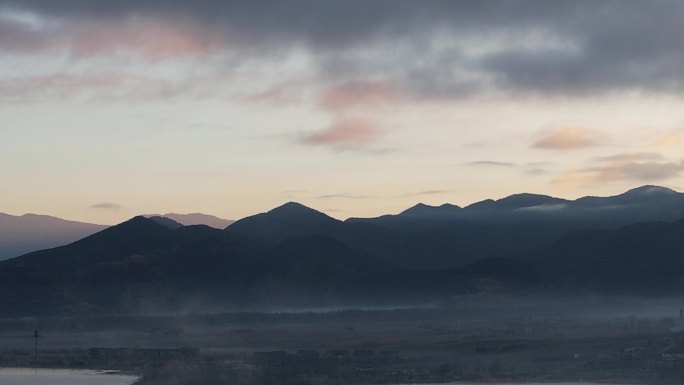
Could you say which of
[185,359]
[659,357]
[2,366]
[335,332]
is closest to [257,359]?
[185,359]

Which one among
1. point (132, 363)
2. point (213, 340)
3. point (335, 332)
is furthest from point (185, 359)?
point (335, 332)

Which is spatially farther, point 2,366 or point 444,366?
point 2,366

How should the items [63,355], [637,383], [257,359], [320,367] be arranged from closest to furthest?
[637,383]
[320,367]
[257,359]
[63,355]

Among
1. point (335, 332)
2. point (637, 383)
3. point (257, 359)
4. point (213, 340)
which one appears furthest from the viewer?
point (335, 332)

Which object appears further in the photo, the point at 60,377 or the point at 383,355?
the point at 383,355

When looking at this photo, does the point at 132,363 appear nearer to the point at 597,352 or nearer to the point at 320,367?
the point at 320,367

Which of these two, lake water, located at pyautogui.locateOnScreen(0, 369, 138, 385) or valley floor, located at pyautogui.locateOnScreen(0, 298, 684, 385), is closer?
valley floor, located at pyautogui.locateOnScreen(0, 298, 684, 385)

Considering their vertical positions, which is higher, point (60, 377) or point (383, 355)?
point (383, 355)

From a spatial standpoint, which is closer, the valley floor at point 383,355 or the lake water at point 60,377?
the valley floor at point 383,355
